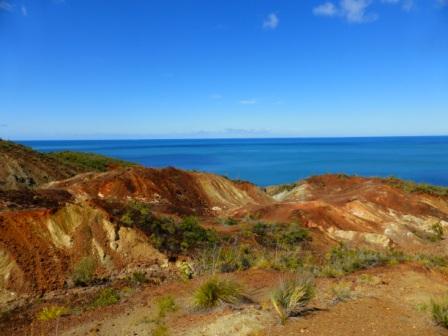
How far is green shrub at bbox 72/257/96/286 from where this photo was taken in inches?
529

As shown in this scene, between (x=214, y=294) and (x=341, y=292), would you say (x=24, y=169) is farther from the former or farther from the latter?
(x=341, y=292)

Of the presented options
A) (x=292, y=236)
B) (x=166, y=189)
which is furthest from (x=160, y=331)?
(x=166, y=189)

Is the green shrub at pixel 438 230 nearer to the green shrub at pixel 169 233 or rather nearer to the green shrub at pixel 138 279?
the green shrub at pixel 169 233

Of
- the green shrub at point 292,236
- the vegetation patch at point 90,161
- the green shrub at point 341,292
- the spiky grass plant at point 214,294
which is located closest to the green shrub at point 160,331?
the spiky grass plant at point 214,294

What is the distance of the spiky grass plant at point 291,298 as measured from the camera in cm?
835

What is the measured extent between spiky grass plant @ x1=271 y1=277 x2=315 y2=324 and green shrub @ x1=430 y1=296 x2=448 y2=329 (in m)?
2.49

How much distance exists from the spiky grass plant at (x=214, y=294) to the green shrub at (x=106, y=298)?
115 inches

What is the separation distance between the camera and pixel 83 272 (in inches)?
537

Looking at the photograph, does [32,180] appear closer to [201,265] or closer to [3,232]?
[3,232]

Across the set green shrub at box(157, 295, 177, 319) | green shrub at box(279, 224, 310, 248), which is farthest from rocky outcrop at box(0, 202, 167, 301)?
green shrub at box(279, 224, 310, 248)

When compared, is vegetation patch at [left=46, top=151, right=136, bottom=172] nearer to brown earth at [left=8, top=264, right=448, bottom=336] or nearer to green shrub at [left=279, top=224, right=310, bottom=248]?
green shrub at [left=279, top=224, right=310, bottom=248]

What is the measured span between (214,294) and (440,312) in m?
4.73

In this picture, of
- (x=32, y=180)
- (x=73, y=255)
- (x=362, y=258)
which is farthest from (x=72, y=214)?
(x=32, y=180)

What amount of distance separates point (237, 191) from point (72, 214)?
2566cm
